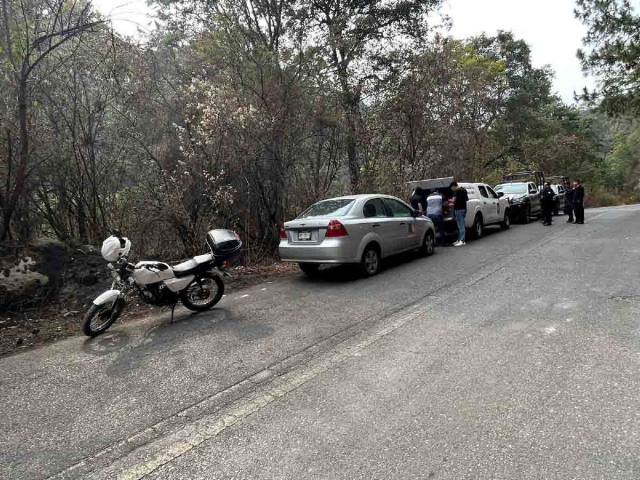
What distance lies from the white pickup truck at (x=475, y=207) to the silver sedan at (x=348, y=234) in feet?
10.1

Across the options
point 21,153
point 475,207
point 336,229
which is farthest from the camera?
point 475,207

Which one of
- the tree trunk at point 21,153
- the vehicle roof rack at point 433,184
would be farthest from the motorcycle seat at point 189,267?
the vehicle roof rack at point 433,184

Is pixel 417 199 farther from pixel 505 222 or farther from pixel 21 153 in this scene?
pixel 21 153

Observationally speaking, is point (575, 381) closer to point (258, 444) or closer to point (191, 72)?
point (258, 444)

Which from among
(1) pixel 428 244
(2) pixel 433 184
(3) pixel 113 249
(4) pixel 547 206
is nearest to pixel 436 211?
(2) pixel 433 184

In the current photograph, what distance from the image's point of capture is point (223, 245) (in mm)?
6262

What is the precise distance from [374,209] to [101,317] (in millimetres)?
5385

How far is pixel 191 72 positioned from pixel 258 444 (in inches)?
456

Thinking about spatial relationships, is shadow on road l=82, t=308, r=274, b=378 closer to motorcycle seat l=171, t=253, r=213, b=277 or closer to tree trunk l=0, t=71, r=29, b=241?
motorcycle seat l=171, t=253, r=213, b=277

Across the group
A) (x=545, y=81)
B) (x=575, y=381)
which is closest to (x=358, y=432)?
(x=575, y=381)

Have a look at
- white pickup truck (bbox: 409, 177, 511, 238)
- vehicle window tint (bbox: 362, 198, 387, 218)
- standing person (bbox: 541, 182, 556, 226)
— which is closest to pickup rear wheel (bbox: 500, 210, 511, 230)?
white pickup truck (bbox: 409, 177, 511, 238)

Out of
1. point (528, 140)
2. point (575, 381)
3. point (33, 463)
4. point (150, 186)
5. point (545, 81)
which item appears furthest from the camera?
point (545, 81)

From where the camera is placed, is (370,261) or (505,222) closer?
(370,261)

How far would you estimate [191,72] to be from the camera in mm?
12008
